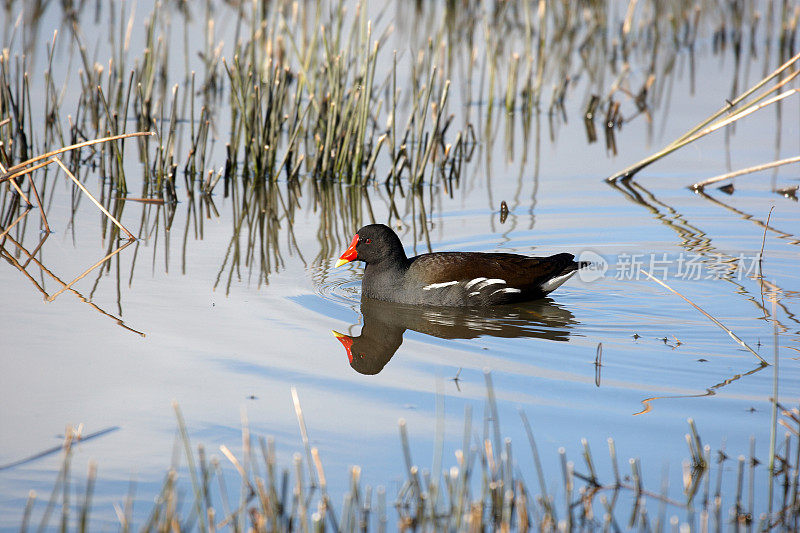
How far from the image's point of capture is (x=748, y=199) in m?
8.84

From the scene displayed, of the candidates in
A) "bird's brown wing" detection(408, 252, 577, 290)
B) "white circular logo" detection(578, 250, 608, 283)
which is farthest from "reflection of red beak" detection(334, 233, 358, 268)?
"white circular logo" detection(578, 250, 608, 283)

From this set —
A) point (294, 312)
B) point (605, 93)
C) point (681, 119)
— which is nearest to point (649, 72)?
point (605, 93)

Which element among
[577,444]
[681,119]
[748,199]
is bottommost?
[577,444]

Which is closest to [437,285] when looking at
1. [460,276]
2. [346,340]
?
[460,276]

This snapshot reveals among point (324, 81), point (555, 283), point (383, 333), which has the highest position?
point (324, 81)

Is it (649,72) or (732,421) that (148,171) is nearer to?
(732,421)

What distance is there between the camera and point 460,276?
251 inches

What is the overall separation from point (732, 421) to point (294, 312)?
271 centimetres

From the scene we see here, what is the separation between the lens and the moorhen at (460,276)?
6.39 m

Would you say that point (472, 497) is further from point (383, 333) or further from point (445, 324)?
point (445, 324)

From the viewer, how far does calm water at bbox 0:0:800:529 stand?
164 inches

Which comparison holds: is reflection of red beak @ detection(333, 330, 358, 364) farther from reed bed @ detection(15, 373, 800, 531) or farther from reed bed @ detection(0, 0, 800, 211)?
reed bed @ detection(0, 0, 800, 211)

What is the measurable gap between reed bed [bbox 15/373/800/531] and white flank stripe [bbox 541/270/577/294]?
251 centimetres

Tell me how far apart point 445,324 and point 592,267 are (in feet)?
5.26
